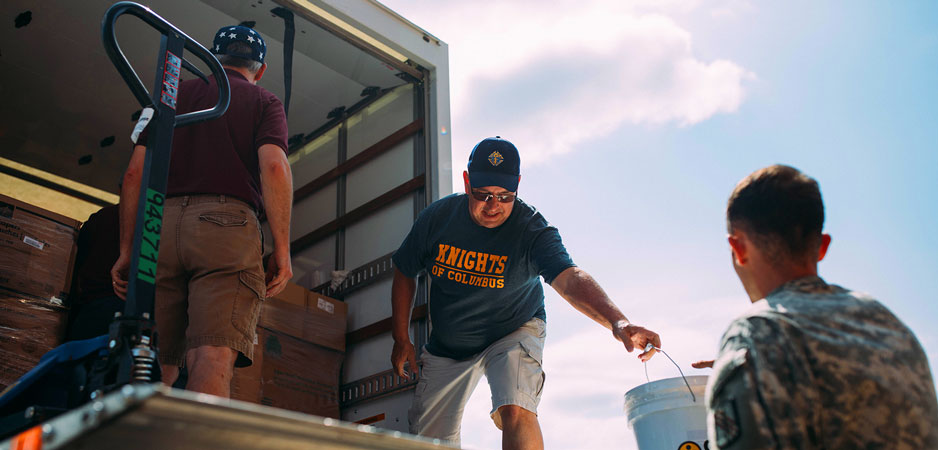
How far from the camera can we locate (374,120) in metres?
5.52

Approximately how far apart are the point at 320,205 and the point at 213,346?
138 inches

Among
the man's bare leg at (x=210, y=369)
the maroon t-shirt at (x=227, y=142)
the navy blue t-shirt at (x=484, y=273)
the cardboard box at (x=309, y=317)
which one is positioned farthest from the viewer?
the cardboard box at (x=309, y=317)

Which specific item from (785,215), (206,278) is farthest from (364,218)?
(785,215)

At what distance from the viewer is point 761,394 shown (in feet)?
4.54

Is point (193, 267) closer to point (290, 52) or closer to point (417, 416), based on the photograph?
point (417, 416)

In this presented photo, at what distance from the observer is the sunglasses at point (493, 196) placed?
347 cm

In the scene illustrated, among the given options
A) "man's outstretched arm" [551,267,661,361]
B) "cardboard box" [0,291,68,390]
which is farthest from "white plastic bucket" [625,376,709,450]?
"cardboard box" [0,291,68,390]

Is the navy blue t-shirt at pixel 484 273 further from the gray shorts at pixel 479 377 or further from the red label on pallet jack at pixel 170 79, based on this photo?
the red label on pallet jack at pixel 170 79

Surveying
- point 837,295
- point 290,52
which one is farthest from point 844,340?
point 290,52

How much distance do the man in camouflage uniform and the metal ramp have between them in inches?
29.1

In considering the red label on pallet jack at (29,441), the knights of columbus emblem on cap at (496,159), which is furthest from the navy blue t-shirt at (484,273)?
the red label on pallet jack at (29,441)

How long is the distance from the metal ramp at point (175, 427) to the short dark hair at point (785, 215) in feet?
3.17

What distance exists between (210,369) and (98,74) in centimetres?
378

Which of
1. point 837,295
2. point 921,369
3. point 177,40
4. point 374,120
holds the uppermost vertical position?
point 374,120
